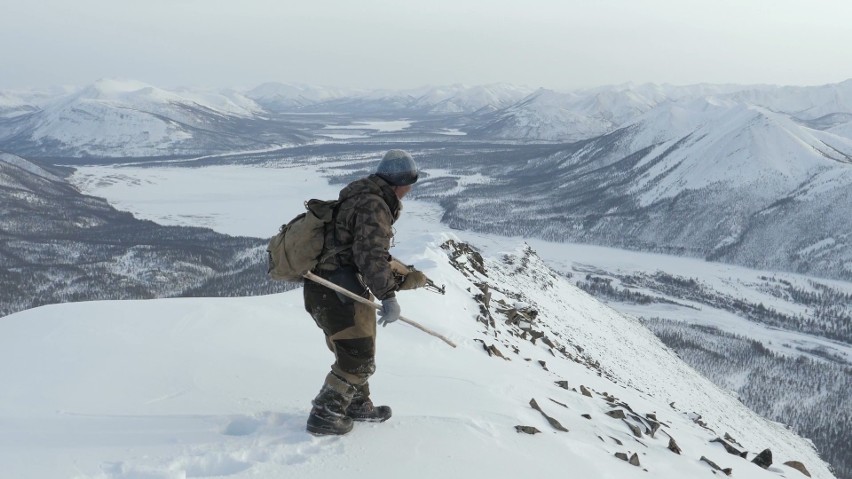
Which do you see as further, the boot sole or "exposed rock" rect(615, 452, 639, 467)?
"exposed rock" rect(615, 452, 639, 467)

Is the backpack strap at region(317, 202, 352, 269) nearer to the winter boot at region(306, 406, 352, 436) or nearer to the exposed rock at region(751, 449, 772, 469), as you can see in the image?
the winter boot at region(306, 406, 352, 436)

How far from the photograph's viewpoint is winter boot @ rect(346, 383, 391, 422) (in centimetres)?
619

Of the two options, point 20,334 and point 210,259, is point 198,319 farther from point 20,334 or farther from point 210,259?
point 210,259

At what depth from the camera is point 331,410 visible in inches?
226

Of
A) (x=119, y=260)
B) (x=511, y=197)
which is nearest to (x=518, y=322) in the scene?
(x=119, y=260)

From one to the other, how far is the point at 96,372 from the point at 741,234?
6160 inches

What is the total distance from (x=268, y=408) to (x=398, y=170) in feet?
10.1

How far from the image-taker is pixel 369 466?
5.18 m

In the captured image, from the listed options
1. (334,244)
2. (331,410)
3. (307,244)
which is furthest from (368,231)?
(331,410)

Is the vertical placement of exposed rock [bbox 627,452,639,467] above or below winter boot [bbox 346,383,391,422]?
below

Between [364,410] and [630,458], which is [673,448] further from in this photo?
[364,410]

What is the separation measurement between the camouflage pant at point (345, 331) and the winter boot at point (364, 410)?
6.8 inches

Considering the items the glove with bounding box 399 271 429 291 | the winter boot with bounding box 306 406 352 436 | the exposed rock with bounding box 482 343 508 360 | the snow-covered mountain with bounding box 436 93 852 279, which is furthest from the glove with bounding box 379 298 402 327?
the snow-covered mountain with bounding box 436 93 852 279

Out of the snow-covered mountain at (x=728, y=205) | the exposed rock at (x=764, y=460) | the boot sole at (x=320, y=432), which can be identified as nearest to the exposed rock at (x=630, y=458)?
the boot sole at (x=320, y=432)
